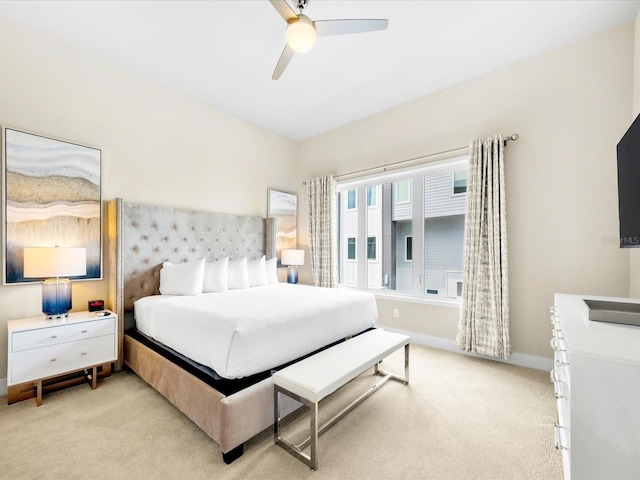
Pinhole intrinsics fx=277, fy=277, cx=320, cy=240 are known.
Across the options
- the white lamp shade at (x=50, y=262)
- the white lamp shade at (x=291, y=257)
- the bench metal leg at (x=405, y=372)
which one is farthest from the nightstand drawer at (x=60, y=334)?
the bench metal leg at (x=405, y=372)

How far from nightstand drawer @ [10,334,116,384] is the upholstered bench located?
1.83m

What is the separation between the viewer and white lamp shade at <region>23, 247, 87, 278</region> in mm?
2191

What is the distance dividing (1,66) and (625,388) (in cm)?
447

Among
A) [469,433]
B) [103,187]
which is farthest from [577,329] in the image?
[103,187]

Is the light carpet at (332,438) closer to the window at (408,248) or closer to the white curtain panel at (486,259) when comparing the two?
the white curtain panel at (486,259)

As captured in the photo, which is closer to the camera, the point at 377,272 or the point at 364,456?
the point at 364,456

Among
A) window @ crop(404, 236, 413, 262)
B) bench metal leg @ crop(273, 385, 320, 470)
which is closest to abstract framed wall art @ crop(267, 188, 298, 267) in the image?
window @ crop(404, 236, 413, 262)

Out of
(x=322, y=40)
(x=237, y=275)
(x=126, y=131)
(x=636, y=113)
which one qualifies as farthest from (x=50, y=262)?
(x=636, y=113)

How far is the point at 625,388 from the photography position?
95 centimetres

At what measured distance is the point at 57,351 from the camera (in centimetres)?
228

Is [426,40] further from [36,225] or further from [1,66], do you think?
[36,225]

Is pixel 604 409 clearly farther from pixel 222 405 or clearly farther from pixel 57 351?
pixel 57 351

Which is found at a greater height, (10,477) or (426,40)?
(426,40)

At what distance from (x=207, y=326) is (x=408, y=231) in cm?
294
